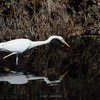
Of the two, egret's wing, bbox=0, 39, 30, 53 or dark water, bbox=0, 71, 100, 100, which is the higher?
egret's wing, bbox=0, 39, 30, 53

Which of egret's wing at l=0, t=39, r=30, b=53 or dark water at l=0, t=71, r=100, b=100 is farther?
egret's wing at l=0, t=39, r=30, b=53

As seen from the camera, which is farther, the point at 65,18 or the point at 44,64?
the point at 65,18

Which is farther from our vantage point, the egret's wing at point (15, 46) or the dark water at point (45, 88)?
the egret's wing at point (15, 46)

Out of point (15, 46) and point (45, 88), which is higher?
point (15, 46)

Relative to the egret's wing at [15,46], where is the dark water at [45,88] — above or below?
below

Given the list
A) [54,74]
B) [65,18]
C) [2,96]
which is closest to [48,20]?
[65,18]

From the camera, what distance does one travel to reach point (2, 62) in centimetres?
809

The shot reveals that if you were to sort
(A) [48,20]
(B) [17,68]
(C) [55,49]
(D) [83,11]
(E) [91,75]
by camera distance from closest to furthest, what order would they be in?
(E) [91,75] < (B) [17,68] < (C) [55,49] < (A) [48,20] < (D) [83,11]

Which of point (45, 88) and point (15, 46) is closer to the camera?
point (45, 88)

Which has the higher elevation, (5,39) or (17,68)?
(5,39)

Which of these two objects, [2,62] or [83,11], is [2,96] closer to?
[2,62]

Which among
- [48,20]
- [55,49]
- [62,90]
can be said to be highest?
[48,20]

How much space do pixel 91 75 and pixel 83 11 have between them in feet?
24.6

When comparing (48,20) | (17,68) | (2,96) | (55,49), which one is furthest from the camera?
(48,20)
